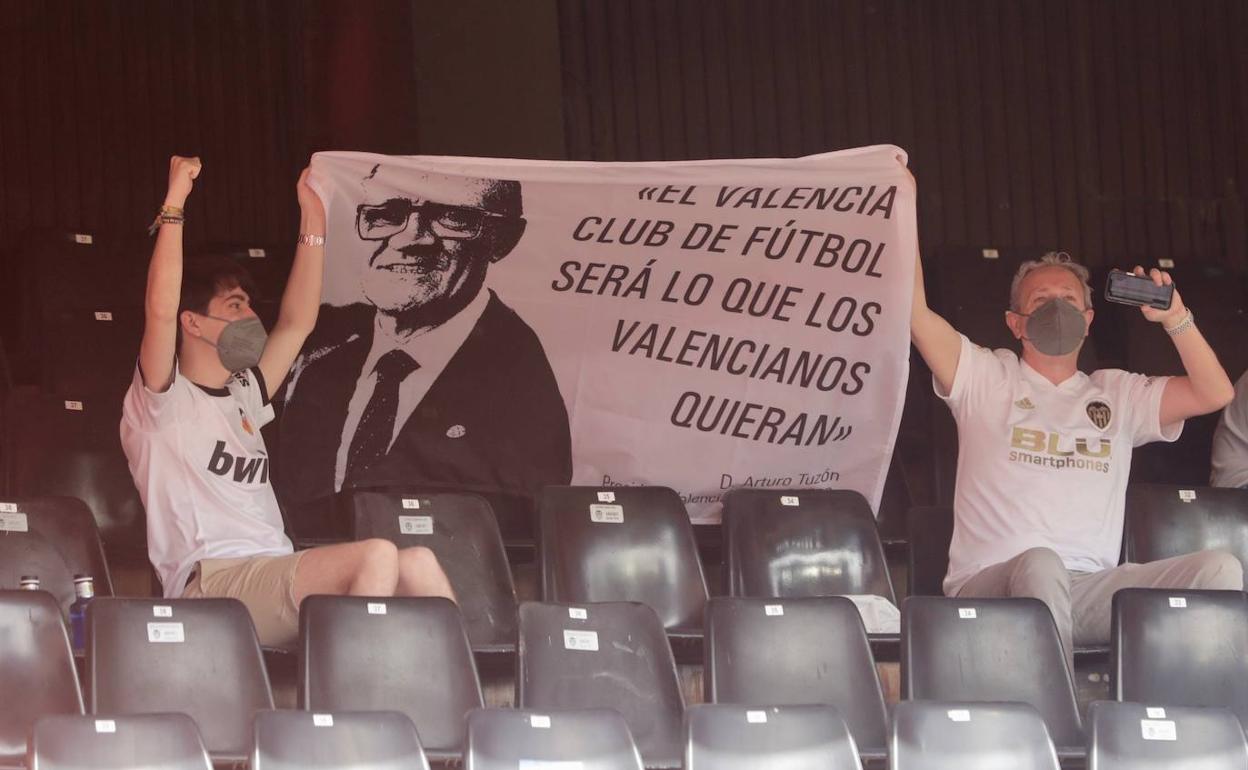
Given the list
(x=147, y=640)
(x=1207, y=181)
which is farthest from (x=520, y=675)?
(x=1207, y=181)

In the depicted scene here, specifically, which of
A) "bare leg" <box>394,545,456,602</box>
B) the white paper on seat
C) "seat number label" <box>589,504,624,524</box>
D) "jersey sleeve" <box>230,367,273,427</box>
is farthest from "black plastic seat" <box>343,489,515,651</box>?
the white paper on seat

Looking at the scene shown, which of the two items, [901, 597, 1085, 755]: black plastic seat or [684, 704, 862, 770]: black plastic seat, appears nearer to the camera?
[684, 704, 862, 770]: black plastic seat

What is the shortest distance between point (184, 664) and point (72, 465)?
5.76 ft

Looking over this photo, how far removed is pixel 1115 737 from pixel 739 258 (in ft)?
7.66

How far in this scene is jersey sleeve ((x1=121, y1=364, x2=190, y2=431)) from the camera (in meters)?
5.01

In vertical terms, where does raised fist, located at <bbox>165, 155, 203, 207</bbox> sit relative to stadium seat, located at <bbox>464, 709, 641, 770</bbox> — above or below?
above

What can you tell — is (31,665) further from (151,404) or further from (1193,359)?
(1193,359)

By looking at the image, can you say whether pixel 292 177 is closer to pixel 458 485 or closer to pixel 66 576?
pixel 458 485

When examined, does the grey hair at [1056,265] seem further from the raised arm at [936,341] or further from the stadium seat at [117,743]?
the stadium seat at [117,743]

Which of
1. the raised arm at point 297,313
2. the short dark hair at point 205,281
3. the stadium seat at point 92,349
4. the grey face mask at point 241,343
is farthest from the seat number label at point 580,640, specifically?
the stadium seat at point 92,349

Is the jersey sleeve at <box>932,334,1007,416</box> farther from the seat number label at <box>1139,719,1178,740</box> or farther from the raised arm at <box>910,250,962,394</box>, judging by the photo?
the seat number label at <box>1139,719,1178,740</box>

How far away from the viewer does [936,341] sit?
5.75 m

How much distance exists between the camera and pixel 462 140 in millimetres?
7141

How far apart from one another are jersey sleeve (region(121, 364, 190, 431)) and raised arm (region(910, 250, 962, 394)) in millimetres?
2342
